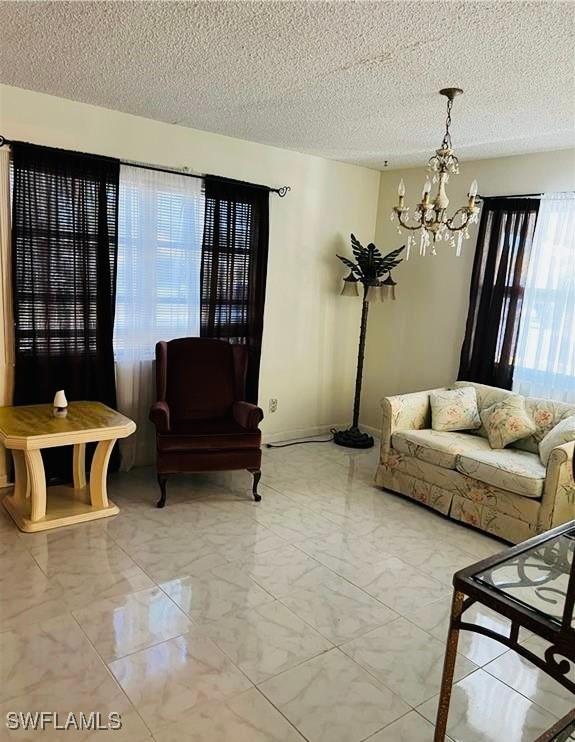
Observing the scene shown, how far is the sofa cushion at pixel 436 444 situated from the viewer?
3.62 m

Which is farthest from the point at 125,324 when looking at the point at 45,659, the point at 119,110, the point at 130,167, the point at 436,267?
the point at 436,267

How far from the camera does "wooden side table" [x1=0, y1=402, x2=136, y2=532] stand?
3055 mm

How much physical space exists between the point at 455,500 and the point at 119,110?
10.9ft

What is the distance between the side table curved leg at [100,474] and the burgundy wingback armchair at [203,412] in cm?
33

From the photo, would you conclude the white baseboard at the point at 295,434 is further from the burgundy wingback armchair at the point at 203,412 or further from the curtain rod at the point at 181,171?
the curtain rod at the point at 181,171

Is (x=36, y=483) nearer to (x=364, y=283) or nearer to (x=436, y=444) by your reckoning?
(x=436, y=444)

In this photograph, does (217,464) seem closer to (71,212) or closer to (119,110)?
(71,212)

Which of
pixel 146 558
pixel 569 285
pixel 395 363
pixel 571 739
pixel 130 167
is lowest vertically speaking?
pixel 146 558

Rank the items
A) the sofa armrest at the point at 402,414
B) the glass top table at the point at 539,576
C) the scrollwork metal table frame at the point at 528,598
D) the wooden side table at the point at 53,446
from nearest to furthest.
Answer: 1. the scrollwork metal table frame at the point at 528,598
2. the glass top table at the point at 539,576
3. the wooden side table at the point at 53,446
4. the sofa armrest at the point at 402,414

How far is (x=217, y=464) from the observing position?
361 cm

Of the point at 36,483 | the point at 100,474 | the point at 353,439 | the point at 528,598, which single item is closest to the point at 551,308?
the point at 353,439
